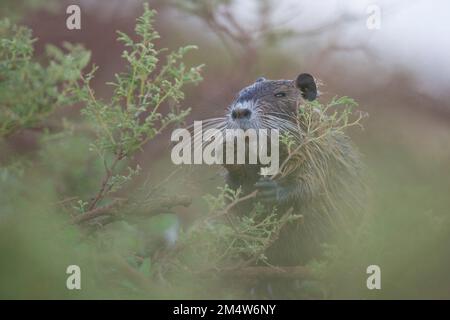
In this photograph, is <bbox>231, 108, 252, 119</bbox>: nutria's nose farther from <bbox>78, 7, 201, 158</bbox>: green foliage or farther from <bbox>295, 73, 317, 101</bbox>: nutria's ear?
<bbox>78, 7, 201, 158</bbox>: green foliage

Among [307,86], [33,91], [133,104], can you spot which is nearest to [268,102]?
[307,86]

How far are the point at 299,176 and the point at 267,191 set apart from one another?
36 centimetres

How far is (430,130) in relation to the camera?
8.15m

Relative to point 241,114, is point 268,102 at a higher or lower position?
higher

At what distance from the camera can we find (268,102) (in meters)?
4.84

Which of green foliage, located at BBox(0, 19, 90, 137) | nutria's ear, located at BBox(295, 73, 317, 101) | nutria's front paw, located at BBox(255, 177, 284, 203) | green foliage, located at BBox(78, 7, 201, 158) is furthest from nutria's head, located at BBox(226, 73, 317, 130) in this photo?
green foliage, located at BBox(0, 19, 90, 137)

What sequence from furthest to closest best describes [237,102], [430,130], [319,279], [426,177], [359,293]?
[430,130]
[426,177]
[237,102]
[319,279]
[359,293]

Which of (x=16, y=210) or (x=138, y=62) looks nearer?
(x=16, y=210)

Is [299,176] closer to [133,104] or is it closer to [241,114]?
[241,114]

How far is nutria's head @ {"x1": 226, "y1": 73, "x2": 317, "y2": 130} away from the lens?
458 centimetres

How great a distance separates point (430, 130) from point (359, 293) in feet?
15.9
